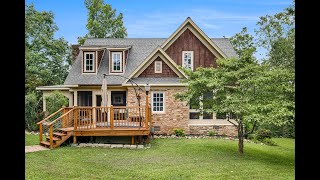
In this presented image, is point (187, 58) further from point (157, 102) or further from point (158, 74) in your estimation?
point (157, 102)

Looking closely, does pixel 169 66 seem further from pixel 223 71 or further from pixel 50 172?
pixel 50 172

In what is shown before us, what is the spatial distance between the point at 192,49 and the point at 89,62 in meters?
5.37

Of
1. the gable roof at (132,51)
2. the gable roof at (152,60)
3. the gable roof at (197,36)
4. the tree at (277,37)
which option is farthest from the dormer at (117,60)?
the tree at (277,37)

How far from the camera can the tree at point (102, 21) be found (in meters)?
25.8

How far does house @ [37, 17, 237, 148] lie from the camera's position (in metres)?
15.6

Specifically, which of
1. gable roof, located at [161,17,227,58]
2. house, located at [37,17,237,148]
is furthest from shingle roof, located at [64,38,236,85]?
gable roof, located at [161,17,227,58]

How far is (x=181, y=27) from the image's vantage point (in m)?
16.6

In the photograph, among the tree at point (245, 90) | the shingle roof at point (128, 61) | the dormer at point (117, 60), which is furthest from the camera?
the dormer at point (117, 60)

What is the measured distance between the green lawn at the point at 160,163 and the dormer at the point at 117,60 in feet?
20.9

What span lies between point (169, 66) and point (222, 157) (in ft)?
23.7

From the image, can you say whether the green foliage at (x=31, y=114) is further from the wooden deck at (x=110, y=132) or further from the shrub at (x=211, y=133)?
the shrub at (x=211, y=133)

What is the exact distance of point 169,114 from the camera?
15.6 metres

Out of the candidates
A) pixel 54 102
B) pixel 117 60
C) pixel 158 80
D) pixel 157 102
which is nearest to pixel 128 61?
pixel 117 60

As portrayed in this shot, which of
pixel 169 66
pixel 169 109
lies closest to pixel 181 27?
pixel 169 66
